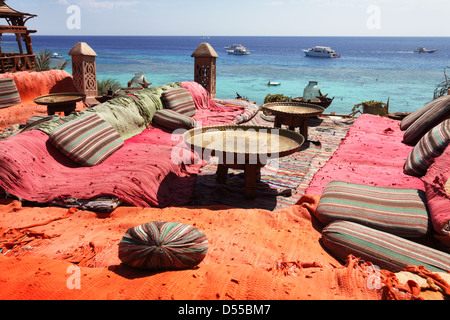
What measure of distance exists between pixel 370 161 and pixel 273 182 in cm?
→ 135

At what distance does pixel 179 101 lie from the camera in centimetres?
718

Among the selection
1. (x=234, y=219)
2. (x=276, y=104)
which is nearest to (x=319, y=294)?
(x=234, y=219)

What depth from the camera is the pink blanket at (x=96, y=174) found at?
11.9 feet

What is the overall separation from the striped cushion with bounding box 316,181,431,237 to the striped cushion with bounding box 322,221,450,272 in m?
0.18

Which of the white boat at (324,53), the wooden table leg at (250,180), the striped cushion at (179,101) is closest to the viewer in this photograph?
the wooden table leg at (250,180)

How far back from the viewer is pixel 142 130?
6.09 m

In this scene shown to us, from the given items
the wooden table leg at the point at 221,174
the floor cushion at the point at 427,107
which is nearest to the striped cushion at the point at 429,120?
the floor cushion at the point at 427,107

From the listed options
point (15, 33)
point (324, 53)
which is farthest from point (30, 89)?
point (324, 53)

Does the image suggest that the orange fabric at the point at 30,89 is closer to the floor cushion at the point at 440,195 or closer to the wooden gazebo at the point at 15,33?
the wooden gazebo at the point at 15,33

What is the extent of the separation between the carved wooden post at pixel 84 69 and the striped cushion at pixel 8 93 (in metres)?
1.73

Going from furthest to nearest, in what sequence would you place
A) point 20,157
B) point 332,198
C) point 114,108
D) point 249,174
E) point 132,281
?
1. point 114,108
2. point 249,174
3. point 20,157
4. point 332,198
5. point 132,281

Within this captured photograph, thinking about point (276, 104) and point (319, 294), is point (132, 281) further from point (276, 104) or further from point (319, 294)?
point (276, 104)

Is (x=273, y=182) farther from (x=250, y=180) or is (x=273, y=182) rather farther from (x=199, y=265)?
(x=199, y=265)
